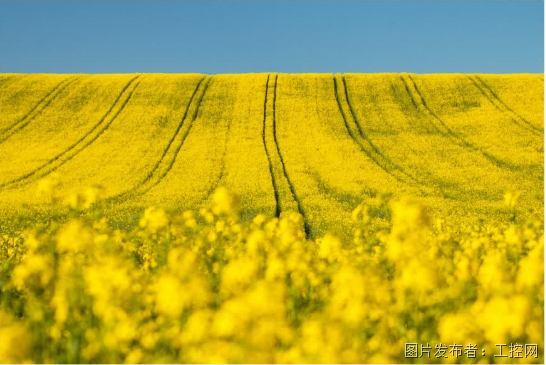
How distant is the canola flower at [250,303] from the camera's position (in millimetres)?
3807

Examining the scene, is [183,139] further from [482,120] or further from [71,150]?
[482,120]

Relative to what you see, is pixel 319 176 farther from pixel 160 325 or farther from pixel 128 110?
pixel 160 325

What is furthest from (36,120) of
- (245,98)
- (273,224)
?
(273,224)

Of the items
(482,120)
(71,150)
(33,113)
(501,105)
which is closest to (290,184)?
(71,150)

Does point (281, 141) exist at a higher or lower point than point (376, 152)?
higher

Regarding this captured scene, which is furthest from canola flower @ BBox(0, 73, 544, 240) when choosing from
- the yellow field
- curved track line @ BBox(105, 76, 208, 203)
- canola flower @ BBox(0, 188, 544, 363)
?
canola flower @ BBox(0, 188, 544, 363)

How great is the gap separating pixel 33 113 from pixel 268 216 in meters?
30.4

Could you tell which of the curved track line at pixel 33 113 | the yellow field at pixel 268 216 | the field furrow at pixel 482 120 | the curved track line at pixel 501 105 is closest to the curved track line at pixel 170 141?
the yellow field at pixel 268 216

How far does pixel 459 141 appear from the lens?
3120 cm

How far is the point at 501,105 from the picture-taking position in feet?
123

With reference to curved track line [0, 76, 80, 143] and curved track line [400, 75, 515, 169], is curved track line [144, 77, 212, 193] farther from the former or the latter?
curved track line [400, 75, 515, 169]

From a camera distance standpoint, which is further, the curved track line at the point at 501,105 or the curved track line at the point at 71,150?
the curved track line at the point at 501,105

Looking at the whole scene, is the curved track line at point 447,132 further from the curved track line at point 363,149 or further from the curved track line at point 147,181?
the curved track line at point 147,181

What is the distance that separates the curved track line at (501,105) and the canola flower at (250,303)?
2845 centimetres
